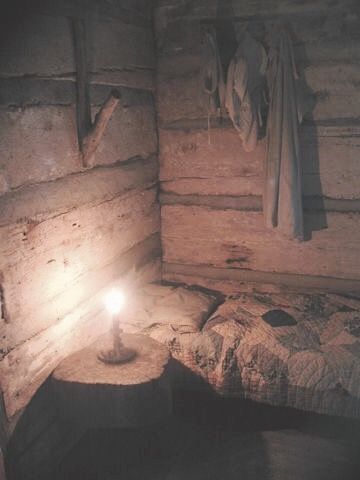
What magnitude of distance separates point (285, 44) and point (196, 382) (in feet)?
8.88

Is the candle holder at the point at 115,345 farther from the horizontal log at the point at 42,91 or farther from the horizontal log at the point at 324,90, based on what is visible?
the horizontal log at the point at 324,90

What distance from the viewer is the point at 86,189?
11.6 feet

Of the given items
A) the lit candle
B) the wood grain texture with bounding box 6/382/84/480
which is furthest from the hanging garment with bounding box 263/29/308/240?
the wood grain texture with bounding box 6/382/84/480

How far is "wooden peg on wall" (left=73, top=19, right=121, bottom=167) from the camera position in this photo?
325 cm

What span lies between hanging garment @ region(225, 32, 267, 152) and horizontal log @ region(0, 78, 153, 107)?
1019 mm

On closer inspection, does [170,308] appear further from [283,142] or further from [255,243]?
[283,142]

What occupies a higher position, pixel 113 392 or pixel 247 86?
pixel 247 86

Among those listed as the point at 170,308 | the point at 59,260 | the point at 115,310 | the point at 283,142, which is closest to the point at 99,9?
the point at 283,142

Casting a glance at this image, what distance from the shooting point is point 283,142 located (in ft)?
13.0

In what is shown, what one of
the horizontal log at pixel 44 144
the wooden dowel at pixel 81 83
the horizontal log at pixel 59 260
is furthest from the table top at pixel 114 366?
the wooden dowel at pixel 81 83

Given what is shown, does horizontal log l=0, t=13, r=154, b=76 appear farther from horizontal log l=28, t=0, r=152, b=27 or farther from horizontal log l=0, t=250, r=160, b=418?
horizontal log l=0, t=250, r=160, b=418

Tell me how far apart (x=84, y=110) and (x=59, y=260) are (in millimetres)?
1047

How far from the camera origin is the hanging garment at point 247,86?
12.8 feet

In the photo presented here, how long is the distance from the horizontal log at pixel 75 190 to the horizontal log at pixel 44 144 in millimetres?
62
